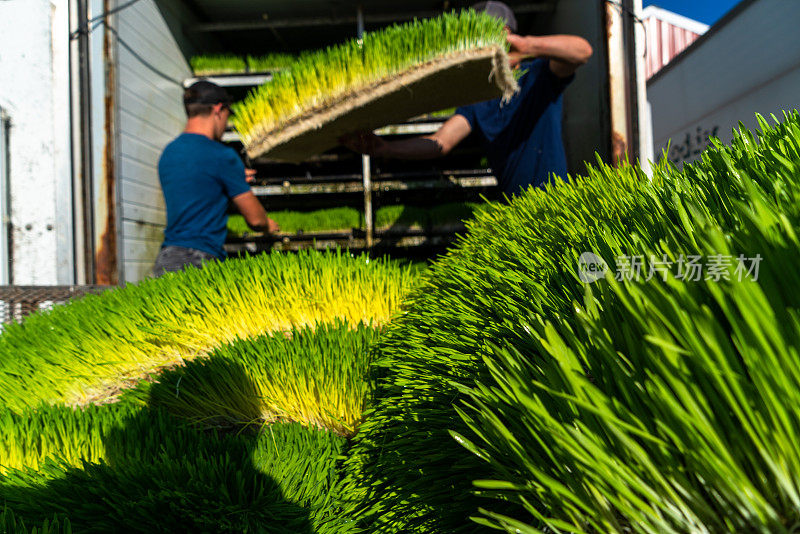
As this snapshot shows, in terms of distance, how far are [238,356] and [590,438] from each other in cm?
51

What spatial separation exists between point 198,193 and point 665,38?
8286 millimetres

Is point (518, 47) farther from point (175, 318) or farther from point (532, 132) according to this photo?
point (175, 318)

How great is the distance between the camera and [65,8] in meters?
2.04

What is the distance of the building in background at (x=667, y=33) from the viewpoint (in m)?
6.64

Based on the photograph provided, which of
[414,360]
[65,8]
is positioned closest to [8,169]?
[65,8]

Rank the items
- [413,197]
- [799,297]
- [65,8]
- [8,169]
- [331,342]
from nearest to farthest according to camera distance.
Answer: [799,297]
[331,342]
[8,169]
[65,8]
[413,197]

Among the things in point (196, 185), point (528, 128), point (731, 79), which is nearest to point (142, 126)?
point (196, 185)

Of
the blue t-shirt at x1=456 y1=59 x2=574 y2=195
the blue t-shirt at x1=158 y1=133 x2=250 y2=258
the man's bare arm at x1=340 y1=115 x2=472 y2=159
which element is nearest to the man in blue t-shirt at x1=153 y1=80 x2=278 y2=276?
the blue t-shirt at x1=158 y1=133 x2=250 y2=258

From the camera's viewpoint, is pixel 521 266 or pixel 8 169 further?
pixel 8 169

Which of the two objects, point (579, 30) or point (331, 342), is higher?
point (579, 30)

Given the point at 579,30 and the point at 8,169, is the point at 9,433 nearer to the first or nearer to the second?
the point at 8,169

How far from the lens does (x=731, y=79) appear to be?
2.73 metres

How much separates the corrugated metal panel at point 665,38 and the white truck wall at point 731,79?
3666 mm

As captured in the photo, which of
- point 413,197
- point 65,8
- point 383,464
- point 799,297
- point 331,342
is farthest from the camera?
point 413,197
